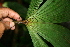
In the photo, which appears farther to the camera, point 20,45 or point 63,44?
point 20,45

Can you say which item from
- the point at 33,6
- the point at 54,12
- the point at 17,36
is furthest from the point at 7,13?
the point at 17,36

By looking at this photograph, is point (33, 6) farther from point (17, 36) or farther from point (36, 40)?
point (17, 36)

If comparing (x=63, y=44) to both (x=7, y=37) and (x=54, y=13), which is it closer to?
(x=54, y=13)

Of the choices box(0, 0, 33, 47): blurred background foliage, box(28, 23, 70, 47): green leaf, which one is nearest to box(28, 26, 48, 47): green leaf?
box(28, 23, 70, 47): green leaf

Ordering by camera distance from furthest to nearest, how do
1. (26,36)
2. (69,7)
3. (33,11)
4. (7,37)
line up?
(7,37), (26,36), (33,11), (69,7)

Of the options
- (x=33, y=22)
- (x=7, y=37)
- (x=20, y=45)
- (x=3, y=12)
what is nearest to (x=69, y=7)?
(x=33, y=22)
